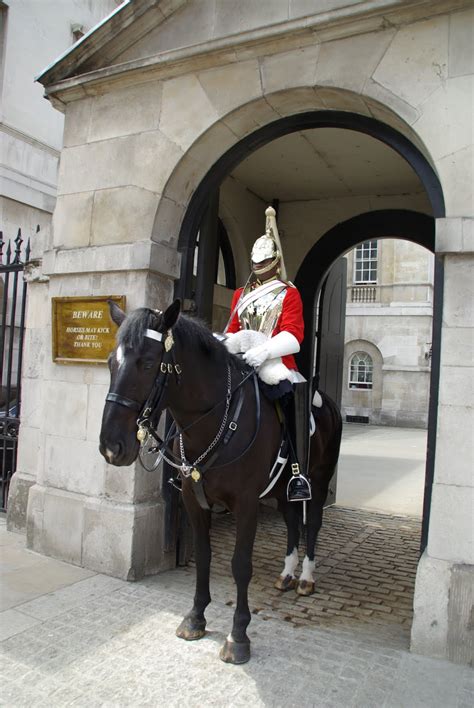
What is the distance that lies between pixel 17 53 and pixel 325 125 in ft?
35.3

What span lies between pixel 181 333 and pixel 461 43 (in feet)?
8.92

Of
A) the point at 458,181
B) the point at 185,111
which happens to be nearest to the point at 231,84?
the point at 185,111

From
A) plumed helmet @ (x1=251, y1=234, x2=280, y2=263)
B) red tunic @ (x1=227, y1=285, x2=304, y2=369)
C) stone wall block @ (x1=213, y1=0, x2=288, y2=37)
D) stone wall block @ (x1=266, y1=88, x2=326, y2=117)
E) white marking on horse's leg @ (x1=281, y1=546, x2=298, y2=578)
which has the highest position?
stone wall block @ (x1=213, y1=0, x2=288, y2=37)

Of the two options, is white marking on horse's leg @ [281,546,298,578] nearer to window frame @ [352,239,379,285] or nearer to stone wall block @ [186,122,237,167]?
stone wall block @ [186,122,237,167]

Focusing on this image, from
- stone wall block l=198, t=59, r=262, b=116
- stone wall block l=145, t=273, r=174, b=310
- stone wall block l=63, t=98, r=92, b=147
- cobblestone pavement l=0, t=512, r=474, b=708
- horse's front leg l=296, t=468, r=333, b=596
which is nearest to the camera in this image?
cobblestone pavement l=0, t=512, r=474, b=708

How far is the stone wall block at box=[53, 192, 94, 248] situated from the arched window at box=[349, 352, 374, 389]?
20.4 meters

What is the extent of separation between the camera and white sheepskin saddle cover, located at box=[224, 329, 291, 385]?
12.2 feet

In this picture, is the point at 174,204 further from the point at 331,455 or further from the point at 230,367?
the point at 331,455

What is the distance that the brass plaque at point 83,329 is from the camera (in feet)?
15.9

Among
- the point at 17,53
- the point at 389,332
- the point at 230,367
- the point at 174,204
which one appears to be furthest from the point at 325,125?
the point at 389,332

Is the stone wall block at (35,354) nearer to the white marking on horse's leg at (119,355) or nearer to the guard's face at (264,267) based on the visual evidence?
the guard's face at (264,267)

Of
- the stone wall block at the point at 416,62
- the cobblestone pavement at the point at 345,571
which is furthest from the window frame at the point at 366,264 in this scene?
the stone wall block at the point at 416,62

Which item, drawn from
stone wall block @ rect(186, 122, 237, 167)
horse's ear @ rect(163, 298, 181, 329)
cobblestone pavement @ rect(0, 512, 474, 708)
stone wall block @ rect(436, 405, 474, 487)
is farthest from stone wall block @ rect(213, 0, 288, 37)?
cobblestone pavement @ rect(0, 512, 474, 708)

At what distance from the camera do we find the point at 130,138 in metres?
4.96
